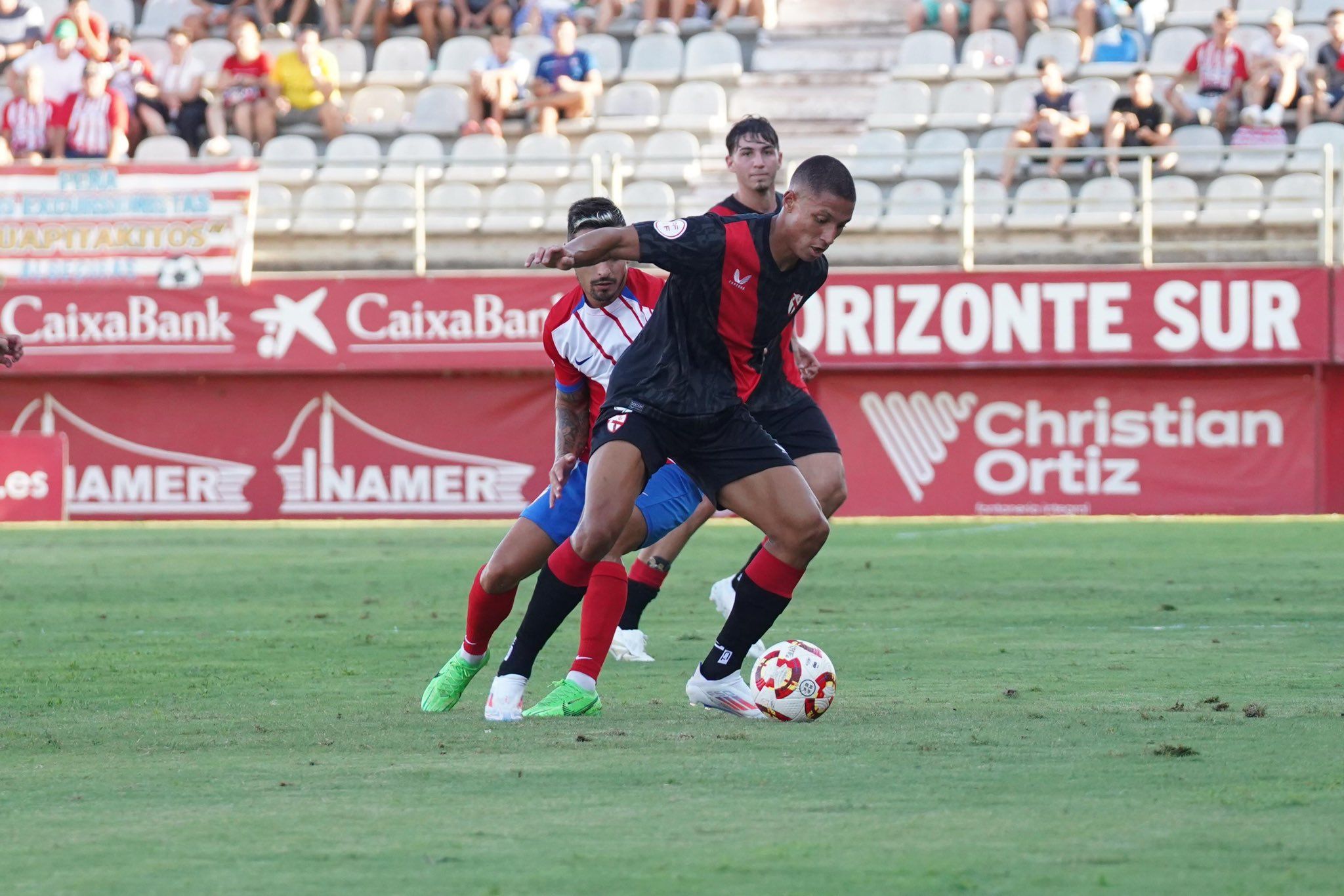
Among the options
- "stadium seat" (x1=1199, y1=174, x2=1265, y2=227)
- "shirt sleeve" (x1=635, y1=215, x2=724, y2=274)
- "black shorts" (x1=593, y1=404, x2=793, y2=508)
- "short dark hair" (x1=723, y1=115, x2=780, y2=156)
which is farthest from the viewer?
"stadium seat" (x1=1199, y1=174, x2=1265, y2=227)

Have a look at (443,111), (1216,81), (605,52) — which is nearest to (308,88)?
(443,111)

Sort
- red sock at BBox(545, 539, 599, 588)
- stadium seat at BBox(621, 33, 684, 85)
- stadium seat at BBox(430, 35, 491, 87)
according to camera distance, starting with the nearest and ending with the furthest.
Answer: red sock at BBox(545, 539, 599, 588) → stadium seat at BBox(621, 33, 684, 85) → stadium seat at BBox(430, 35, 491, 87)

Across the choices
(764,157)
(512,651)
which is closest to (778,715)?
(512,651)

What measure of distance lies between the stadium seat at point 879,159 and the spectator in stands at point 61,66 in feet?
29.6

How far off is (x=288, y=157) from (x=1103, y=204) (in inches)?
365

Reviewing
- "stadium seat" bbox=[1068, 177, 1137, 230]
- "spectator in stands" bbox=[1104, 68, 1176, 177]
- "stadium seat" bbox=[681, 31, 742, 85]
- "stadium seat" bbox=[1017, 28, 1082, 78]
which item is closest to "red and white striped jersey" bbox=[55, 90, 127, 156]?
"stadium seat" bbox=[681, 31, 742, 85]

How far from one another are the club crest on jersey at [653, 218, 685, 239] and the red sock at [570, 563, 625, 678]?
1.22 meters

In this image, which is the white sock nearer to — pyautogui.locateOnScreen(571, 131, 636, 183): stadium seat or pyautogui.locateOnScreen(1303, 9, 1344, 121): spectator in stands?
pyautogui.locateOnScreen(571, 131, 636, 183): stadium seat

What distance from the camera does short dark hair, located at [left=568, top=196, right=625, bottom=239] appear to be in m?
6.91

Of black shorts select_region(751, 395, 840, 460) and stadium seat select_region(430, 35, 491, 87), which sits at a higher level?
stadium seat select_region(430, 35, 491, 87)

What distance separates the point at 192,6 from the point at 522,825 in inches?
929

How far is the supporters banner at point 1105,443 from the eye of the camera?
810 inches

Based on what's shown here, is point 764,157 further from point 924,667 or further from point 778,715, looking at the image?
point 778,715

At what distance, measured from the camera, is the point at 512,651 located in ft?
21.7
